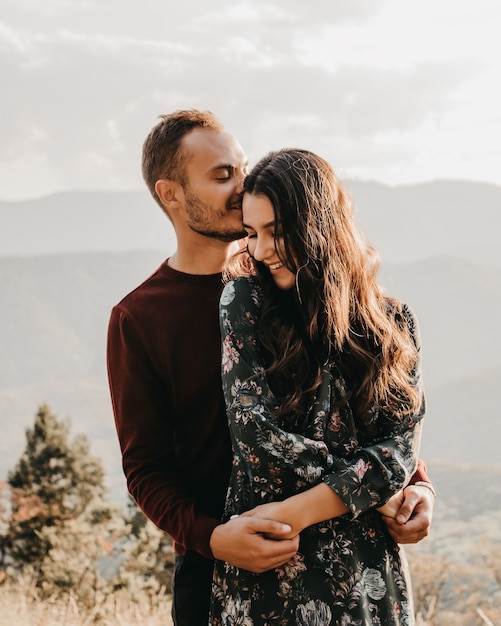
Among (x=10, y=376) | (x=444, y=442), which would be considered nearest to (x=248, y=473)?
(x=444, y=442)

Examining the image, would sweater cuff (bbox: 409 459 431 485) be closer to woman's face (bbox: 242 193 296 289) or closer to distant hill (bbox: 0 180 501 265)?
woman's face (bbox: 242 193 296 289)

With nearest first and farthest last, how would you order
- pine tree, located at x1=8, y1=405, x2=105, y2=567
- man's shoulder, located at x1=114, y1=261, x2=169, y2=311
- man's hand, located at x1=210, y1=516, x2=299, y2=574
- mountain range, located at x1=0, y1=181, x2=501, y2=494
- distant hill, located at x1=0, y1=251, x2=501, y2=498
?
man's hand, located at x1=210, y1=516, x2=299, y2=574
man's shoulder, located at x1=114, y1=261, x2=169, y2=311
pine tree, located at x1=8, y1=405, x2=105, y2=567
distant hill, located at x1=0, y1=251, x2=501, y2=498
mountain range, located at x1=0, y1=181, x2=501, y2=494

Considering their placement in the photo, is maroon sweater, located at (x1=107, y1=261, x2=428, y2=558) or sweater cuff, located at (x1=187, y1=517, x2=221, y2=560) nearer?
sweater cuff, located at (x1=187, y1=517, x2=221, y2=560)

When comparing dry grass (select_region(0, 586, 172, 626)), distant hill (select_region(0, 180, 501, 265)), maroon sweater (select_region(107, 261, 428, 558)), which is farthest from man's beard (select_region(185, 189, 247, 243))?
distant hill (select_region(0, 180, 501, 265))

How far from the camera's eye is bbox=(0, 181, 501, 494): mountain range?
70125 mm

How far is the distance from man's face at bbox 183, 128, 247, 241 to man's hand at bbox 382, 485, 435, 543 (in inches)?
41.4

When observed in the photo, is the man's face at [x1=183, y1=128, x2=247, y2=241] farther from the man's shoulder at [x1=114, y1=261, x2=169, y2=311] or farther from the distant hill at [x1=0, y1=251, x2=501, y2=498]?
the distant hill at [x1=0, y1=251, x2=501, y2=498]

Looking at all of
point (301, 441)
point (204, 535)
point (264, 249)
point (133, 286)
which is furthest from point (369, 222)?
point (301, 441)

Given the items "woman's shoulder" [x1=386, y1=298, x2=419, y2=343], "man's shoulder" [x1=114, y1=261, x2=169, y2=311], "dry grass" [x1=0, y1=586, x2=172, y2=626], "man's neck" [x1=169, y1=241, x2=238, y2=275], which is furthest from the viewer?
"dry grass" [x1=0, y1=586, x2=172, y2=626]

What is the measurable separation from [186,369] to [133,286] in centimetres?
11261

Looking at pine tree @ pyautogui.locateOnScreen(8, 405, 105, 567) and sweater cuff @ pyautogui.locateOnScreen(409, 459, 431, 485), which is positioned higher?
pine tree @ pyautogui.locateOnScreen(8, 405, 105, 567)

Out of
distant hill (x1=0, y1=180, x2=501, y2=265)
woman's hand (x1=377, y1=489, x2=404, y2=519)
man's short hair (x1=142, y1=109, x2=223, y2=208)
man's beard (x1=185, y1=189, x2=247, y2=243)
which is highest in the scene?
distant hill (x1=0, y1=180, x2=501, y2=265)

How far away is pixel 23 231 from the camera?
13875cm

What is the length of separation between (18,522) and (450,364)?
68352 millimetres
